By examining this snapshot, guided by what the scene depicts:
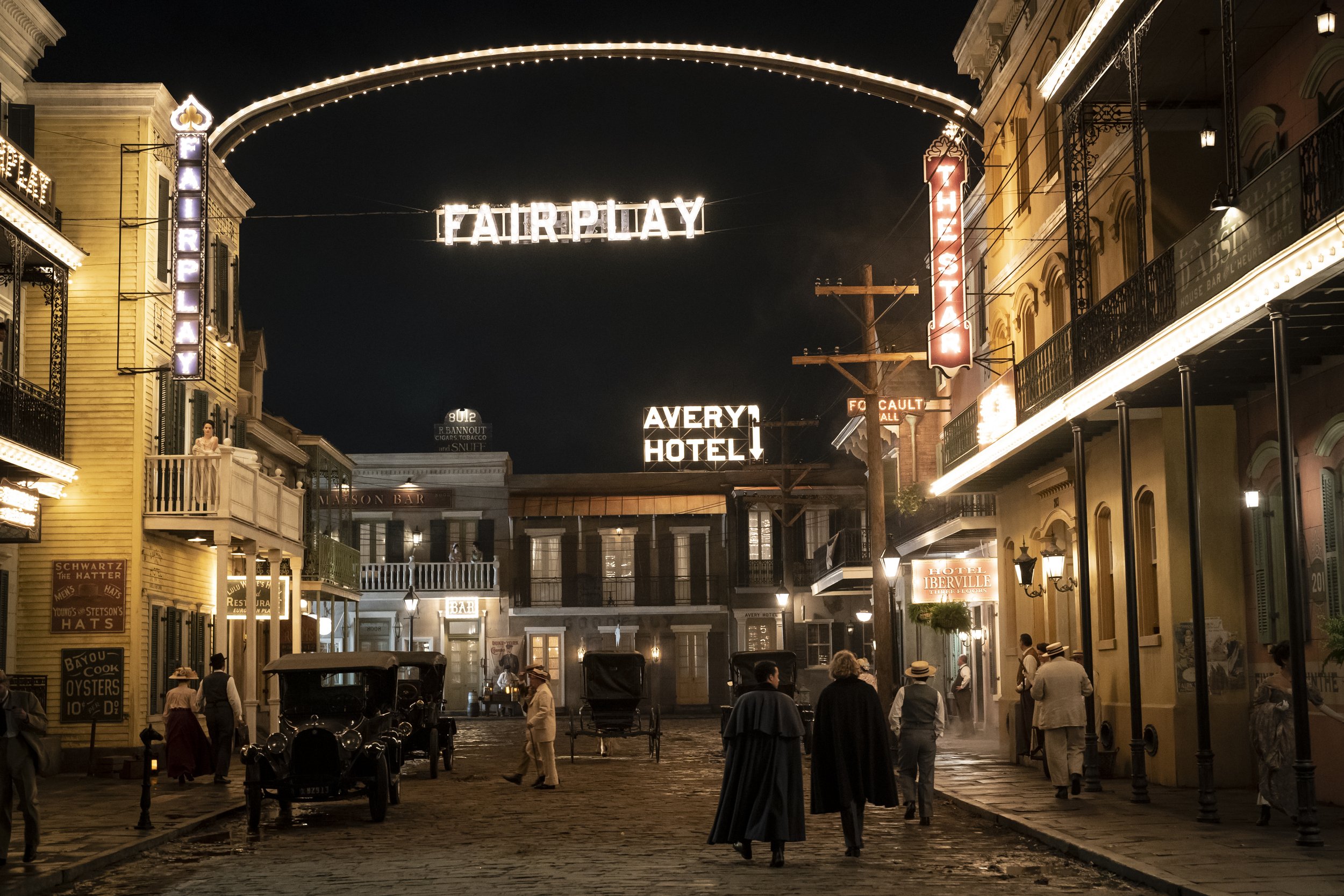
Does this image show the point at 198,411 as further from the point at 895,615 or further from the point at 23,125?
the point at 895,615

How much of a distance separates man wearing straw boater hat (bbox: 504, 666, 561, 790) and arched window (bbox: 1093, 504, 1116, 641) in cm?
723

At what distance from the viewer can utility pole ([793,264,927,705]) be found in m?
25.5

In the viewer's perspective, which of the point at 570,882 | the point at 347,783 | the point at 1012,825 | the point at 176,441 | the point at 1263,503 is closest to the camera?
the point at 570,882

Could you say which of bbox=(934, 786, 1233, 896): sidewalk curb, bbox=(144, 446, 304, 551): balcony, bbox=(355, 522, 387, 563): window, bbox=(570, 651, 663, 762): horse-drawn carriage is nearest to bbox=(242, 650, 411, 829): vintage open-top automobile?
bbox=(934, 786, 1233, 896): sidewalk curb

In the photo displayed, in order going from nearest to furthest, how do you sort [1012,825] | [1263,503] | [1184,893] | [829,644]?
[1184,893] → [1012,825] → [1263,503] → [829,644]

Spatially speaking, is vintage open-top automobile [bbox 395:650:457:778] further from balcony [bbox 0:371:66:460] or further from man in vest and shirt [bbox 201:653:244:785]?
balcony [bbox 0:371:66:460]

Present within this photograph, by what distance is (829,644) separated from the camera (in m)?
51.5

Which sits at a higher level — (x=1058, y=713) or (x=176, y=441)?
(x=176, y=441)

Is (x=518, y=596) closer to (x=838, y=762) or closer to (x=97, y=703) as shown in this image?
(x=97, y=703)

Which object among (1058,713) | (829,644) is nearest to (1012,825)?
(1058,713)

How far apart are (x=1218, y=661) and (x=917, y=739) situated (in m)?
4.59

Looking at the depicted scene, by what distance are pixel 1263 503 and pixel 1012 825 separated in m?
5.05

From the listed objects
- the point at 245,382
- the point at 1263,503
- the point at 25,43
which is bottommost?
the point at 1263,503

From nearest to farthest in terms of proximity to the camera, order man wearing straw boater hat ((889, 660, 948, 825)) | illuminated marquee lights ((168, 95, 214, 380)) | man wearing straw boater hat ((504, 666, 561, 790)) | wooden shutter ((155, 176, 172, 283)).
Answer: man wearing straw boater hat ((889, 660, 948, 825)) < man wearing straw boater hat ((504, 666, 561, 790)) < illuminated marquee lights ((168, 95, 214, 380)) < wooden shutter ((155, 176, 172, 283))
